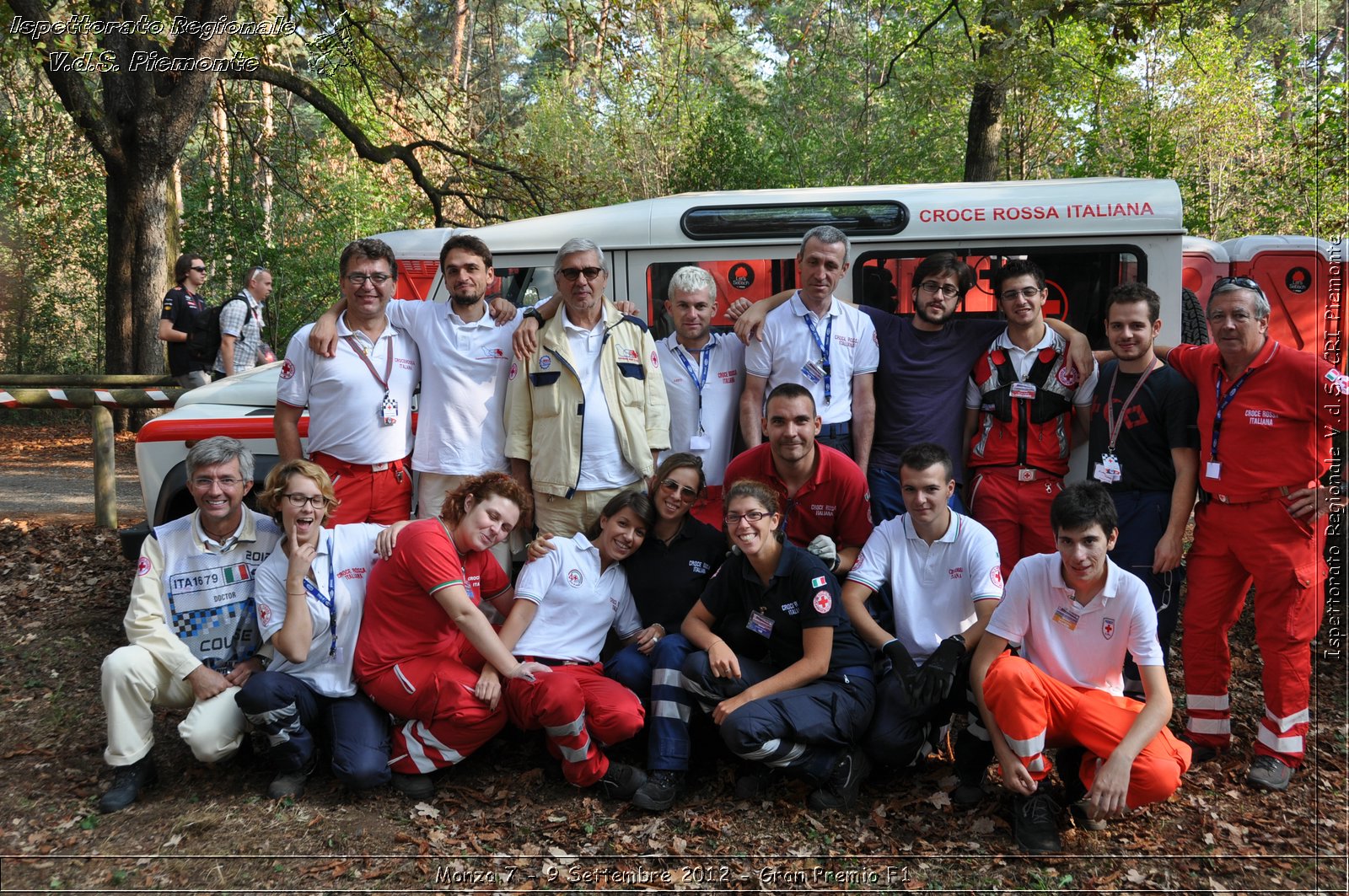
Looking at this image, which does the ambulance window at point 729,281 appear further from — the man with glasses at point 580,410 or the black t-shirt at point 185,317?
the black t-shirt at point 185,317

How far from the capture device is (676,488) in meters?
4.36

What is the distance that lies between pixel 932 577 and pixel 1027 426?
1.00 meters

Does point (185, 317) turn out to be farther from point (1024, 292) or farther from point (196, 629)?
point (1024, 292)

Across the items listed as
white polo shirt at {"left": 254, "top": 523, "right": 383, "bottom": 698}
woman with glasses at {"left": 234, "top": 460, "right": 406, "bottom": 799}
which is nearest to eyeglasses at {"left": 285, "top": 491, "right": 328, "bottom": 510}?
woman with glasses at {"left": 234, "top": 460, "right": 406, "bottom": 799}

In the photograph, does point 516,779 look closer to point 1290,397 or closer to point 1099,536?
point 1099,536

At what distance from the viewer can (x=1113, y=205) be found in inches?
219

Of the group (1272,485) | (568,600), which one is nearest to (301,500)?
(568,600)

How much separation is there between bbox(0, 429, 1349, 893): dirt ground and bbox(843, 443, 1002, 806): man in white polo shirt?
0.23 metres

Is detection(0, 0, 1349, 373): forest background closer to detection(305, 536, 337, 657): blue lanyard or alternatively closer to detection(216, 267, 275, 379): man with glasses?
detection(216, 267, 275, 379): man with glasses

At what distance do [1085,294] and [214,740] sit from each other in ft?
16.2

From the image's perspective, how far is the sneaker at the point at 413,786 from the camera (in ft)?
13.4

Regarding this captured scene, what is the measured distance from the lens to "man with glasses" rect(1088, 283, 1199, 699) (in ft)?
14.5

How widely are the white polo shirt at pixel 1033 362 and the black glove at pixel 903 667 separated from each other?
4.71ft

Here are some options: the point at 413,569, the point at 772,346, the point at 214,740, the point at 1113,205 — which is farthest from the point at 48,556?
the point at 1113,205
